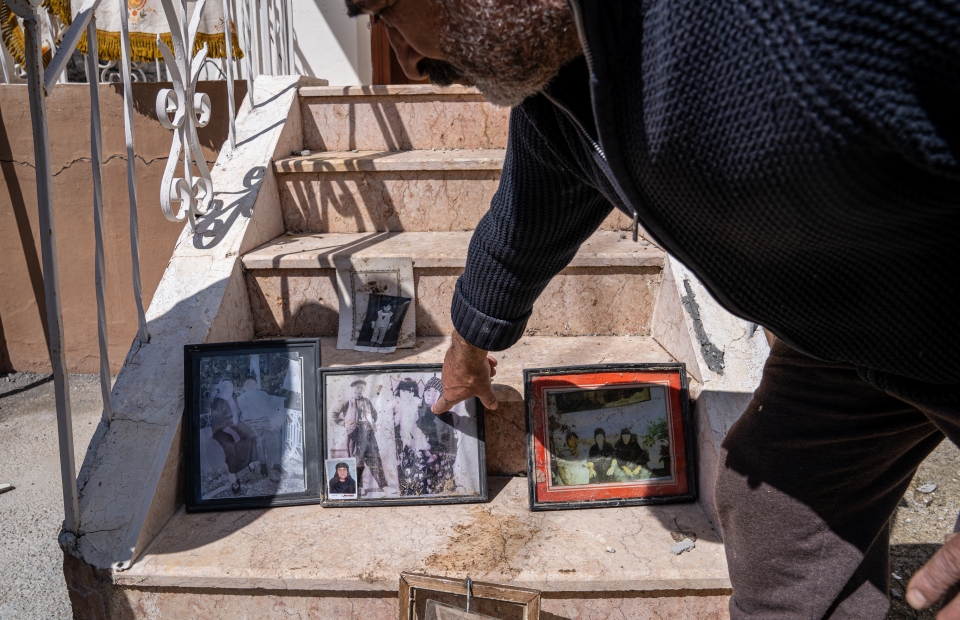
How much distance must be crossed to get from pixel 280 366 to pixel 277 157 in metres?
0.94

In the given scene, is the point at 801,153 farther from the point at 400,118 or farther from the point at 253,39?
the point at 253,39

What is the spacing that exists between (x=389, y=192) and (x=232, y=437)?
0.99 meters

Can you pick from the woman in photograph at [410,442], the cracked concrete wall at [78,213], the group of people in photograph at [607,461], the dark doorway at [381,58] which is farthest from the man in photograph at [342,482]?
the dark doorway at [381,58]

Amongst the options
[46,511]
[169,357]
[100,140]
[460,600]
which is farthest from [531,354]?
[46,511]

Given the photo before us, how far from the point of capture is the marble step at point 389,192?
213 centimetres

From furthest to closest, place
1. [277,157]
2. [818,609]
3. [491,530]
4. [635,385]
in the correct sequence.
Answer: [277,157] < [635,385] < [491,530] < [818,609]

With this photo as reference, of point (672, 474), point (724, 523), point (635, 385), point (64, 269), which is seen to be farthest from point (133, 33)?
point (724, 523)

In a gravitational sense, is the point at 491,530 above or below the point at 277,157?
below

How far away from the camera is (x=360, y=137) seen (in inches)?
101

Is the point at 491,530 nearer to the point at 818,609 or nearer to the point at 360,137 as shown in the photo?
the point at 818,609

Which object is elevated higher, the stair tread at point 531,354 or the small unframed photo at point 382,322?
the small unframed photo at point 382,322

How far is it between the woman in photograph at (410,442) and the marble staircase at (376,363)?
0.06 m

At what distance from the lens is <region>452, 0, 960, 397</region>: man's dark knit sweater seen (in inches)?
19.0

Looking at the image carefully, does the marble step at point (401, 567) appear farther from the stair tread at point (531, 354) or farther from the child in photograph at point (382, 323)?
the child in photograph at point (382, 323)
